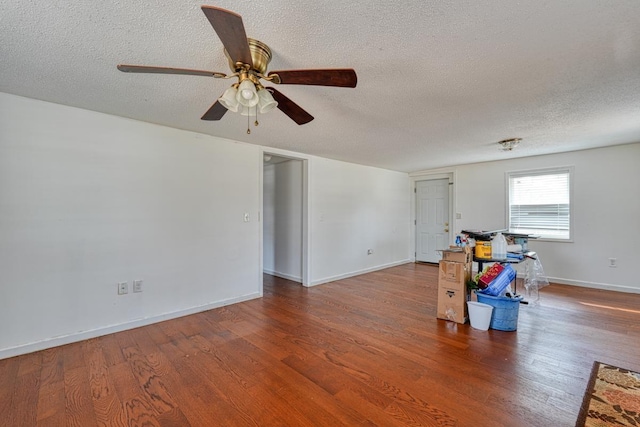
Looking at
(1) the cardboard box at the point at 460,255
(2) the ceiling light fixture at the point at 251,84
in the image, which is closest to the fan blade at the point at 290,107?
(2) the ceiling light fixture at the point at 251,84

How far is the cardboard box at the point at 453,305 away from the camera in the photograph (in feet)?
9.84

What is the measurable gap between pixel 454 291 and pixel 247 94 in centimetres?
287

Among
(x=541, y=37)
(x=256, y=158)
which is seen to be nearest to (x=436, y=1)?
(x=541, y=37)

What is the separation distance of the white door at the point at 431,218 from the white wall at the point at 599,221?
4.89ft

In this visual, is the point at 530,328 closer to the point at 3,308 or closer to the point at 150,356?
the point at 150,356

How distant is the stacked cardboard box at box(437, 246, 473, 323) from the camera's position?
2998 mm

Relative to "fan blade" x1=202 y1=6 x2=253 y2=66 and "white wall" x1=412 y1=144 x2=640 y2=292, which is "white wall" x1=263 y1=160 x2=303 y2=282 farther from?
"white wall" x1=412 y1=144 x2=640 y2=292

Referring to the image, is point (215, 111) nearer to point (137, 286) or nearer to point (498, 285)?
point (137, 286)

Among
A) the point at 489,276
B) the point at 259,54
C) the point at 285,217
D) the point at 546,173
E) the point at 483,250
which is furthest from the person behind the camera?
the point at 285,217

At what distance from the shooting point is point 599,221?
425 cm

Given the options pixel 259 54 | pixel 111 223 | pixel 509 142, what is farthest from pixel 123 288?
pixel 509 142

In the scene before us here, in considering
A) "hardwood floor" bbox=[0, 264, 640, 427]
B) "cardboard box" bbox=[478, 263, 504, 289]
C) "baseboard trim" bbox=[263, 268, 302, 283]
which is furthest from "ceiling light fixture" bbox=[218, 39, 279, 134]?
"baseboard trim" bbox=[263, 268, 302, 283]

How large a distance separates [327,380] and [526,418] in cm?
123

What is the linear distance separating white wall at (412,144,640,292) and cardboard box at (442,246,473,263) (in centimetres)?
273
